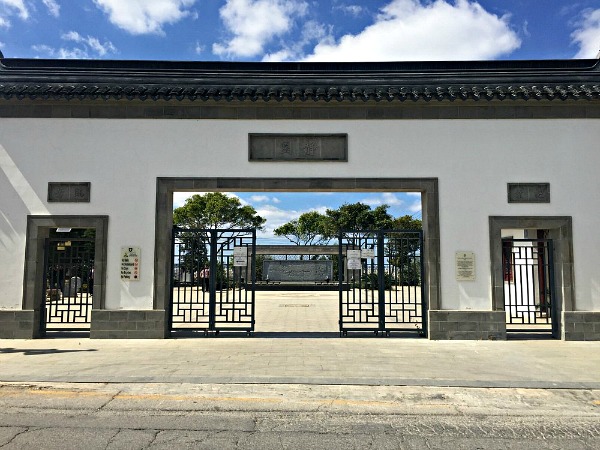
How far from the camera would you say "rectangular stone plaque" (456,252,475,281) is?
30.2 feet

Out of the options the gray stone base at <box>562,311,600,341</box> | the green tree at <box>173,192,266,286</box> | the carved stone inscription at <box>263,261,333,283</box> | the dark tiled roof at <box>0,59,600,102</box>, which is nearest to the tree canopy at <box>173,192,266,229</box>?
the green tree at <box>173,192,266,286</box>

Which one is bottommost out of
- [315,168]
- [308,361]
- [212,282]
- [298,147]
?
[308,361]

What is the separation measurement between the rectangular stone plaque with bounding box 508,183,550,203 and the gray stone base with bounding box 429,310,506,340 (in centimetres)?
236

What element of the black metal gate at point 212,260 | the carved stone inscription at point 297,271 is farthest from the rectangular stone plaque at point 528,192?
the carved stone inscription at point 297,271

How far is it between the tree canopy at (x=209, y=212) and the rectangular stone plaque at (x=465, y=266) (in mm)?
29110

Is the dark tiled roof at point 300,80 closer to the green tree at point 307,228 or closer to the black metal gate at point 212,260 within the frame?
the black metal gate at point 212,260

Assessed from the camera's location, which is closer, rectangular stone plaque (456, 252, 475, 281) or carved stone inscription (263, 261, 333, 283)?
rectangular stone plaque (456, 252, 475, 281)

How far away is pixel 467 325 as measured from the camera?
910 centimetres

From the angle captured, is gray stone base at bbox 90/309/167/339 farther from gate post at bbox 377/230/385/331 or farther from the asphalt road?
gate post at bbox 377/230/385/331

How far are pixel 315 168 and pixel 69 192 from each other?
5105 millimetres

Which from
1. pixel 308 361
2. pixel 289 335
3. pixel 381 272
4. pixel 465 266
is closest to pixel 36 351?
pixel 289 335

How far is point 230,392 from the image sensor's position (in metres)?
5.74

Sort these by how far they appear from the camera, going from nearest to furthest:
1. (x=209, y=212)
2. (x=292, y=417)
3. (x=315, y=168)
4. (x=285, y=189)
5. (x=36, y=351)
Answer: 1. (x=292, y=417)
2. (x=36, y=351)
3. (x=315, y=168)
4. (x=285, y=189)
5. (x=209, y=212)

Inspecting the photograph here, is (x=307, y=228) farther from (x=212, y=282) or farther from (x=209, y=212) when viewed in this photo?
(x=212, y=282)
